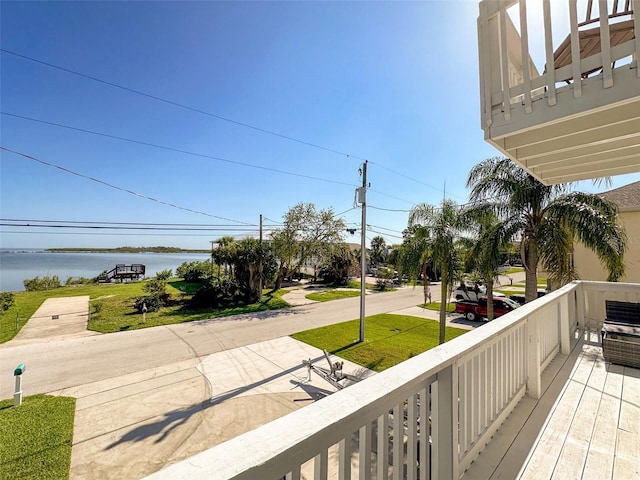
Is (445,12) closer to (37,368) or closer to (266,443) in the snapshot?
(266,443)

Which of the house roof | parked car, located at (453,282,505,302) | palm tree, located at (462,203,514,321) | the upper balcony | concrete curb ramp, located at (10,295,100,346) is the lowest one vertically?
concrete curb ramp, located at (10,295,100,346)

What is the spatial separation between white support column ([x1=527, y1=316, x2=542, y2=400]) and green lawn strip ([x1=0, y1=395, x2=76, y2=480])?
583cm

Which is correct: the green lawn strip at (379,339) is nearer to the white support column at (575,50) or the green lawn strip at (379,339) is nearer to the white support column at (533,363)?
the white support column at (533,363)

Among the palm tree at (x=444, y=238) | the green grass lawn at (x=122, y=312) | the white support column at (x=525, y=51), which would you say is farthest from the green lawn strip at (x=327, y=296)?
the white support column at (x=525, y=51)

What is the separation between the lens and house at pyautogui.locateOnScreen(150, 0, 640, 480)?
2.88ft

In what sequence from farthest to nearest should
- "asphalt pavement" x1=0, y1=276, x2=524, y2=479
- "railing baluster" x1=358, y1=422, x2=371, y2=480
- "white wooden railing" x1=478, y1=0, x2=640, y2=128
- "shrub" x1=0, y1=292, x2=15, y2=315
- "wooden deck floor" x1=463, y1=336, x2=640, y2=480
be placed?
"shrub" x1=0, y1=292, x2=15, y2=315 < "asphalt pavement" x1=0, y1=276, x2=524, y2=479 < "white wooden railing" x1=478, y1=0, x2=640, y2=128 < "wooden deck floor" x1=463, y1=336, x2=640, y2=480 < "railing baluster" x1=358, y1=422, x2=371, y2=480

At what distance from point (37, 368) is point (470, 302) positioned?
1538 cm

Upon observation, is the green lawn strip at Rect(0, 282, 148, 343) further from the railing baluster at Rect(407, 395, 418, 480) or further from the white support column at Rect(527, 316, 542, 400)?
the white support column at Rect(527, 316, 542, 400)

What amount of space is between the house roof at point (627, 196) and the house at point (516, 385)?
33.1 ft

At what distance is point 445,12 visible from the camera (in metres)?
4.64

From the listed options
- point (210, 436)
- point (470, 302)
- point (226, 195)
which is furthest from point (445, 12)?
point (226, 195)

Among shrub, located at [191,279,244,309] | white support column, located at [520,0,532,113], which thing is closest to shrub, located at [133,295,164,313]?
shrub, located at [191,279,244,309]

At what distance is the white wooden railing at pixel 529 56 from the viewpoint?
1963mm

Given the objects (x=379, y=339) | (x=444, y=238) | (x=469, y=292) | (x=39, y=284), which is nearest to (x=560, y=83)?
(x=444, y=238)
